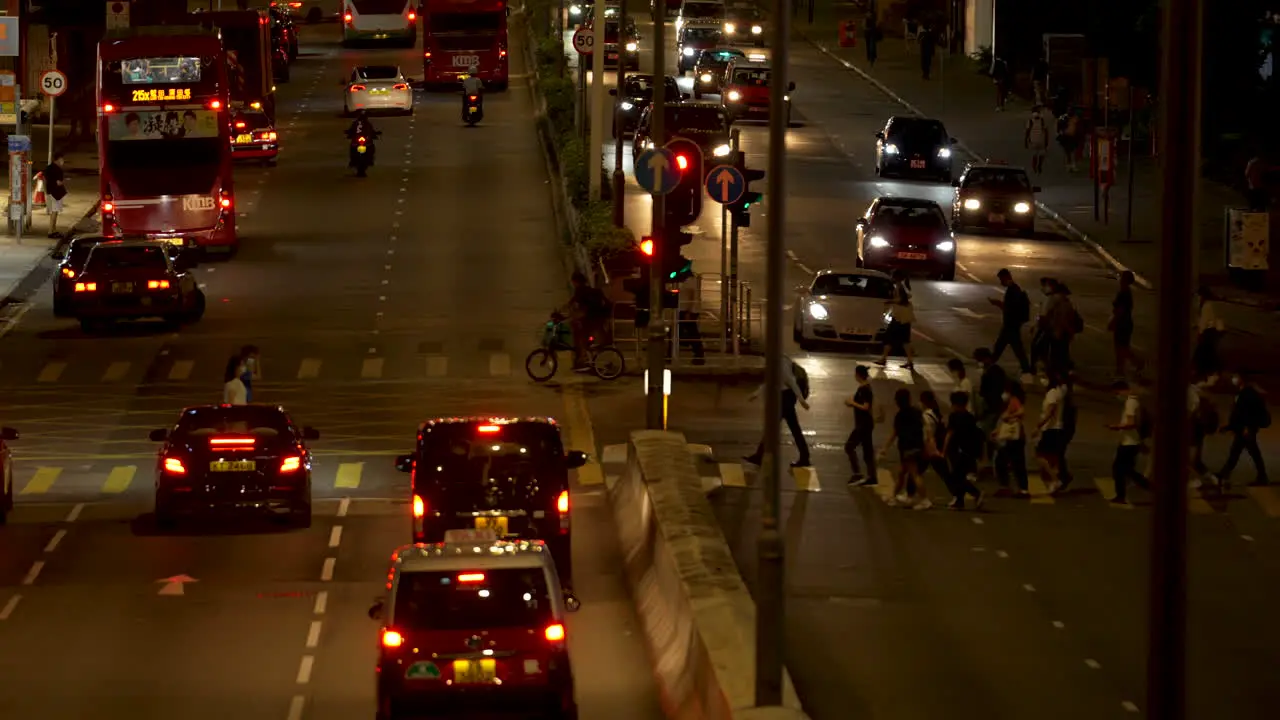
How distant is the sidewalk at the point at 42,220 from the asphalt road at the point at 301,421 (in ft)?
2.95

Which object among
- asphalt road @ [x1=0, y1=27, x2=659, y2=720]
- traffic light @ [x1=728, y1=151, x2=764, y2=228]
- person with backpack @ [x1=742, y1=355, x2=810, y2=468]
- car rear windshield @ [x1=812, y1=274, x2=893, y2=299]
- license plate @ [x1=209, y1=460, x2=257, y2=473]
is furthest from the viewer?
car rear windshield @ [x1=812, y1=274, x2=893, y2=299]

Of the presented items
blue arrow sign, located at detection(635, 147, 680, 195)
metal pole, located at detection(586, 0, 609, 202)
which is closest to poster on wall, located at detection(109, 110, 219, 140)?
metal pole, located at detection(586, 0, 609, 202)

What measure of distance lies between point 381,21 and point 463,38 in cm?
1608

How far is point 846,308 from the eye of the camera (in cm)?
3925

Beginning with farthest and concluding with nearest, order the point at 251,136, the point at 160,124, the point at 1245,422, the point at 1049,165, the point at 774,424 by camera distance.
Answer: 1. the point at 1049,165
2. the point at 251,136
3. the point at 160,124
4. the point at 1245,422
5. the point at 774,424

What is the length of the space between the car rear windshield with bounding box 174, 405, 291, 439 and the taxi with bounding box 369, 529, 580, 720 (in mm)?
10038

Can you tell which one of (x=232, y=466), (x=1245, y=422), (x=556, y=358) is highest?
(x=1245, y=422)

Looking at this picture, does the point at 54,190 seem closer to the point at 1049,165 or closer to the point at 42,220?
the point at 42,220

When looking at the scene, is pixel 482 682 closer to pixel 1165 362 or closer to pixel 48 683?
pixel 48 683

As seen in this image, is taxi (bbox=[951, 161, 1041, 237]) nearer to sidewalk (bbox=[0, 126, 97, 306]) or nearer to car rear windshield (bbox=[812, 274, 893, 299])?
car rear windshield (bbox=[812, 274, 893, 299])

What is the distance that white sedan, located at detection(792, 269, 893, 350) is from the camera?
1542 inches

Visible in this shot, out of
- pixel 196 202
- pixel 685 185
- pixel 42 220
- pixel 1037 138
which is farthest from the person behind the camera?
pixel 1037 138

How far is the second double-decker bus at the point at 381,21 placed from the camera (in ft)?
297

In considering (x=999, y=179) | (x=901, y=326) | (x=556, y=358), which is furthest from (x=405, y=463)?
(x=999, y=179)
